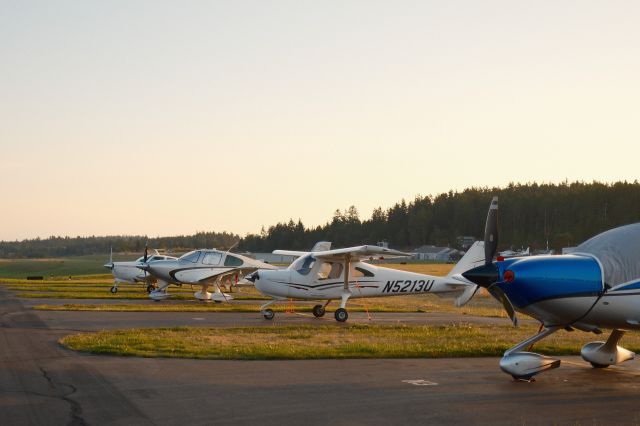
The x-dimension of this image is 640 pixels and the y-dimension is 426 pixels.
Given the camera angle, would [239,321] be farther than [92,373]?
Yes

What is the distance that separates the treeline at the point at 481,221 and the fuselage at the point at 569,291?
107338 millimetres

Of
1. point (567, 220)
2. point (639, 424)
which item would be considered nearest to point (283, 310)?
point (639, 424)

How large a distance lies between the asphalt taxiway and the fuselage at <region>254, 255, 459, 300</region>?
11.2 meters

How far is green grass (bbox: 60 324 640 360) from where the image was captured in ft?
47.4

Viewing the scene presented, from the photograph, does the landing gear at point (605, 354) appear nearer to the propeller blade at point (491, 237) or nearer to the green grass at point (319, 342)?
the green grass at point (319, 342)

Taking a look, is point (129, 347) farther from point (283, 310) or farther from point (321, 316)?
point (283, 310)

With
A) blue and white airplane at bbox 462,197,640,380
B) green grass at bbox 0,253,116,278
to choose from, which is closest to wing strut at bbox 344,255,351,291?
blue and white airplane at bbox 462,197,640,380

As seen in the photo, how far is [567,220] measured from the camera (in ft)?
445

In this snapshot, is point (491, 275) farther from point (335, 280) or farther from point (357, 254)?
point (335, 280)

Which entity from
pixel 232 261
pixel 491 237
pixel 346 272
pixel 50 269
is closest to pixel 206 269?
pixel 232 261

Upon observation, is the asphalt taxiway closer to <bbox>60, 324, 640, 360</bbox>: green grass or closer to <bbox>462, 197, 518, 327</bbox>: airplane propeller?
<bbox>60, 324, 640, 360</bbox>: green grass

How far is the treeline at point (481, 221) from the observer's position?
422 feet

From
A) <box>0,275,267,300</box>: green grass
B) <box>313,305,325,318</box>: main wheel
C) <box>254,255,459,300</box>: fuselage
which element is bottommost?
<box>0,275,267,300</box>: green grass

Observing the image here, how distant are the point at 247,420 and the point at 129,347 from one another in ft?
23.7
